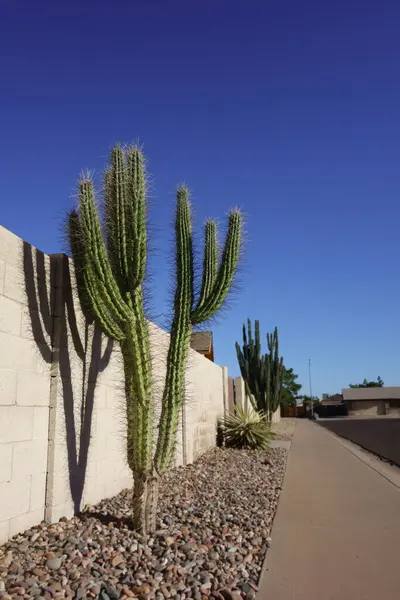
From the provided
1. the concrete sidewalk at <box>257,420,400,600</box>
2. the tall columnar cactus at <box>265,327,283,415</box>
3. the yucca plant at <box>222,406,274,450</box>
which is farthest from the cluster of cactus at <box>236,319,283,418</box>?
the concrete sidewalk at <box>257,420,400,600</box>

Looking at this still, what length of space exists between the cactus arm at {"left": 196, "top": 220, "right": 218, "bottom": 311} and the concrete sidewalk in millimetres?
2639

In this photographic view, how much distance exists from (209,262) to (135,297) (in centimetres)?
117

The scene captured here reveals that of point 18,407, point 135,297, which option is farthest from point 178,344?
point 18,407

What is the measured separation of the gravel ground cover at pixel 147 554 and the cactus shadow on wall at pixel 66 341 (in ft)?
1.87

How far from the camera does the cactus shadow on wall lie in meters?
5.29

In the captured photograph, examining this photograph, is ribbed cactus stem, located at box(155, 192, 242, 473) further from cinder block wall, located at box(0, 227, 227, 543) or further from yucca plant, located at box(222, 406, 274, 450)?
yucca plant, located at box(222, 406, 274, 450)

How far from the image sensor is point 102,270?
521 centimetres

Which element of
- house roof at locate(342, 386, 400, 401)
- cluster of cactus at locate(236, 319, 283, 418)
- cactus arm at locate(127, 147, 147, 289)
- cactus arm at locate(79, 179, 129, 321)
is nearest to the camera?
cactus arm at locate(79, 179, 129, 321)

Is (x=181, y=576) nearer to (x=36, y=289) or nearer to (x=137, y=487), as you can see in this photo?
(x=137, y=487)

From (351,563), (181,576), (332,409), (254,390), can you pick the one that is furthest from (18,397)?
(332,409)

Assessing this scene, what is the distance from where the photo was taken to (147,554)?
15.3 feet

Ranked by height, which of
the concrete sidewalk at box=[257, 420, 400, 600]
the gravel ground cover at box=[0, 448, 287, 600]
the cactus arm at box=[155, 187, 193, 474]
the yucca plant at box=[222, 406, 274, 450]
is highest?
the cactus arm at box=[155, 187, 193, 474]

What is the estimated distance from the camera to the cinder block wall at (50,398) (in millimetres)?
4766

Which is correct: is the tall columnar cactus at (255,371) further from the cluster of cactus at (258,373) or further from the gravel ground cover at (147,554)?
the gravel ground cover at (147,554)
